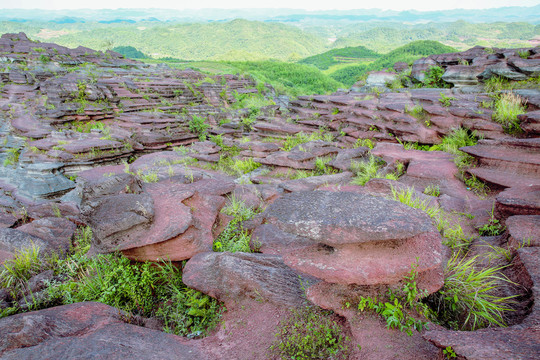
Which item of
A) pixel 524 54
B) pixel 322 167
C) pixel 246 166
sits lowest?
pixel 246 166

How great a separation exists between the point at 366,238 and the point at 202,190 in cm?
308

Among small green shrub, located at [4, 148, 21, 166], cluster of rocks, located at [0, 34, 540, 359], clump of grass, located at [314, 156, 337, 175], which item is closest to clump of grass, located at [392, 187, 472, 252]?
cluster of rocks, located at [0, 34, 540, 359]

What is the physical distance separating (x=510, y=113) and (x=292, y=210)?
5.90 meters

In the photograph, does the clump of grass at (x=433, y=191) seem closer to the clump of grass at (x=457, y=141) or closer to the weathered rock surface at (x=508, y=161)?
the weathered rock surface at (x=508, y=161)

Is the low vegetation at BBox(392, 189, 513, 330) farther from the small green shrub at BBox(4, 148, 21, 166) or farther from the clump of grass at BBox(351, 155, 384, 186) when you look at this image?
the small green shrub at BBox(4, 148, 21, 166)

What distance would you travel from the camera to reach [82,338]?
2.18 metres

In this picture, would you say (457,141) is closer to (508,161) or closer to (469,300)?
(508,161)

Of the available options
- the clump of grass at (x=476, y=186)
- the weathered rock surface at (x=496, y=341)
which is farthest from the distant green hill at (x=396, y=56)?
the weathered rock surface at (x=496, y=341)

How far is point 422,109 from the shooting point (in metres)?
7.49

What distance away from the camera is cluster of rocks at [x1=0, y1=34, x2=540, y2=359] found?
221 cm

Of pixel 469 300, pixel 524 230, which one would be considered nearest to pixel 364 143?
pixel 524 230

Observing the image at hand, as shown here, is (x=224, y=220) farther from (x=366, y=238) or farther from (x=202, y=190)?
(x=366, y=238)

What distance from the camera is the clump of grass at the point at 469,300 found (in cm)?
224

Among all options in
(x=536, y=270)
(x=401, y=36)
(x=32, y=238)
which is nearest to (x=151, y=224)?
(x=32, y=238)
